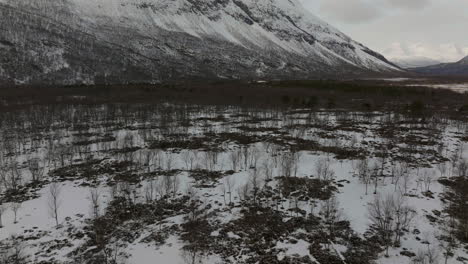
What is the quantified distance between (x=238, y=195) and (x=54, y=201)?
1380 centimetres

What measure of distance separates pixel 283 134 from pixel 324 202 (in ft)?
71.7

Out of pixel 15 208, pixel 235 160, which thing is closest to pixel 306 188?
pixel 235 160

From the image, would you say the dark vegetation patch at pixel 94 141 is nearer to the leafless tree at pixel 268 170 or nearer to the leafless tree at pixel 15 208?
the leafless tree at pixel 15 208

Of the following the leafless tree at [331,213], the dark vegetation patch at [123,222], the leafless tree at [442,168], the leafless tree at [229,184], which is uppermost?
the leafless tree at [442,168]

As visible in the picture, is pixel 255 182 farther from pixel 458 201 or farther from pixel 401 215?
Result: pixel 458 201

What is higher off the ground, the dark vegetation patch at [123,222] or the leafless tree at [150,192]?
the leafless tree at [150,192]

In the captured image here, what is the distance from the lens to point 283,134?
1811 inches

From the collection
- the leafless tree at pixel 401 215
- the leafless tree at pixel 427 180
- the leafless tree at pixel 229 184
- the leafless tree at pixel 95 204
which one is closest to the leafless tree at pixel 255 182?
the leafless tree at pixel 229 184

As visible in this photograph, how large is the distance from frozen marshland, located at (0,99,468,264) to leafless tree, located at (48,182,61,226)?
152mm

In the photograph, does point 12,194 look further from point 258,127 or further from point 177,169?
point 258,127

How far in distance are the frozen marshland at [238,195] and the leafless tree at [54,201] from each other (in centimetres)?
15

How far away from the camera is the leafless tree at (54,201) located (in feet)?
77.1

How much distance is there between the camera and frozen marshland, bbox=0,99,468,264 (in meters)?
19.1

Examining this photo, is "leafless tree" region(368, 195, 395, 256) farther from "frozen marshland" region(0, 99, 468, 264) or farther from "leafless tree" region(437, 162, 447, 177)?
"leafless tree" region(437, 162, 447, 177)
